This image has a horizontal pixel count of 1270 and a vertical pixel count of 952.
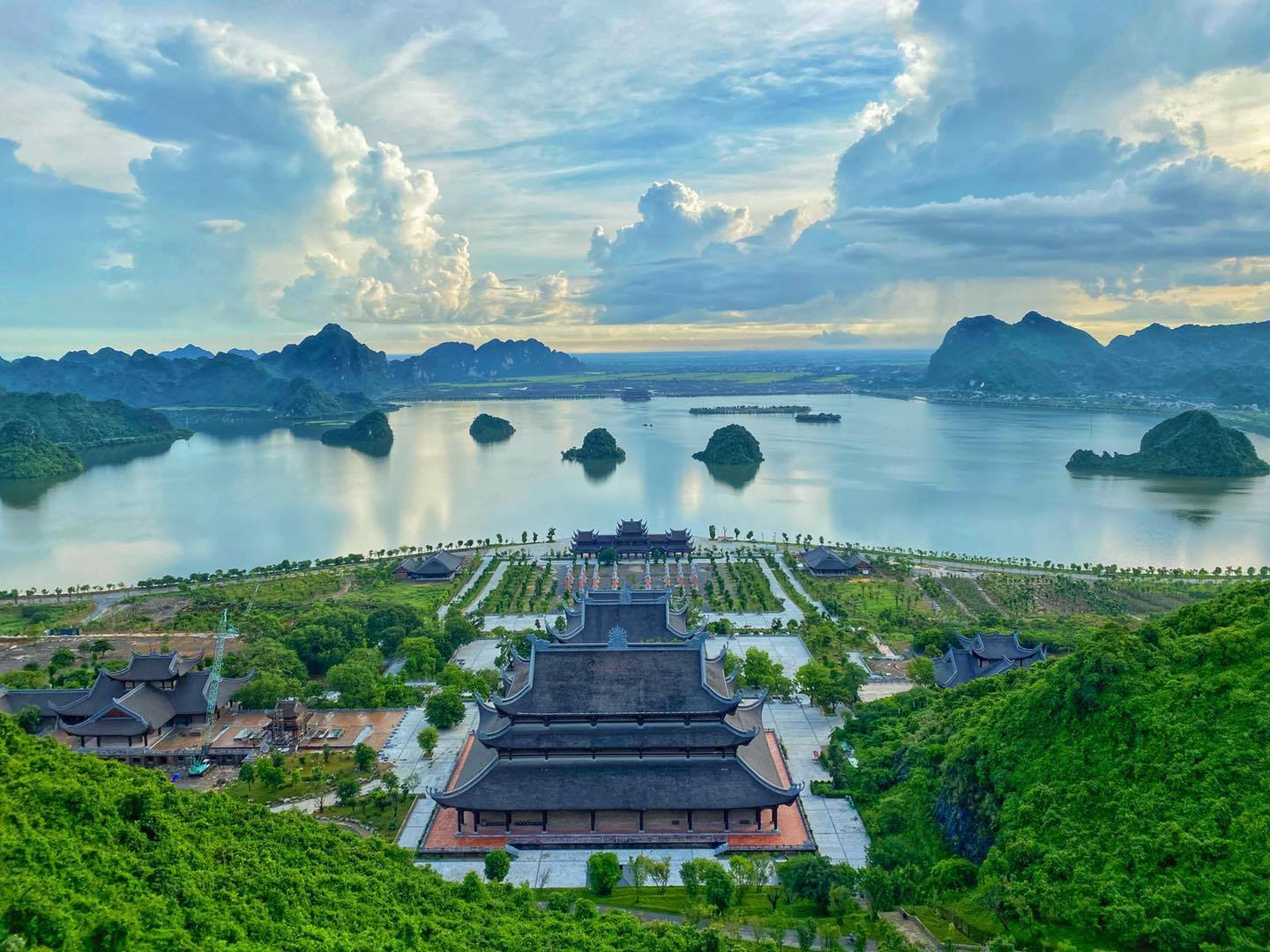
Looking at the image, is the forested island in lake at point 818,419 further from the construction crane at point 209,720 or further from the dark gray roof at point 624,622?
the construction crane at point 209,720

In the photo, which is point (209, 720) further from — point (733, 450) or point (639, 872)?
Result: point (733, 450)

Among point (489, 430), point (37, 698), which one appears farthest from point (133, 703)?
point (489, 430)

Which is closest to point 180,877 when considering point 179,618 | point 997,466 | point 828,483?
point 179,618

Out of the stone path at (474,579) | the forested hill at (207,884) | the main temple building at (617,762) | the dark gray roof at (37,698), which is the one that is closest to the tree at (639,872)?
the main temple building at (617,762)

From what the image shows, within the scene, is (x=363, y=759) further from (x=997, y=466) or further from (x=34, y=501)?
(x=997, y=466)

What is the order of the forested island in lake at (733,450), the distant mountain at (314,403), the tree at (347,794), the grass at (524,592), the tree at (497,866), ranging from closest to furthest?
the tree at (497,866) → the tree at (347,794) → the grass at (524,592) → the forested island in lake at (733,450) → the distant mountain at (314,403)
